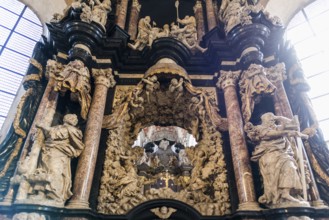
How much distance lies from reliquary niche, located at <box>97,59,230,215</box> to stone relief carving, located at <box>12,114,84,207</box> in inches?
28.9

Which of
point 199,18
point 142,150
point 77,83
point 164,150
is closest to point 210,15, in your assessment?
point 199,18

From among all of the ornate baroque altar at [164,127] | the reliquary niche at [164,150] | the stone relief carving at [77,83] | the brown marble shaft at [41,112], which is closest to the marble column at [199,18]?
the ornate baroque altar at [164,127]

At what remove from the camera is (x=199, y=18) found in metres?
7.31

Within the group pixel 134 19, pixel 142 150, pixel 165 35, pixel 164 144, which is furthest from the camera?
pixel 134 19

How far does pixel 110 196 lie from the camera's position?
4441 millimetres

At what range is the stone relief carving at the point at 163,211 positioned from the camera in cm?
428

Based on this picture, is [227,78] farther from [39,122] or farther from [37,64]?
[37,64]

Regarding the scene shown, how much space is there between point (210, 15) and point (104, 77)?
343 cm

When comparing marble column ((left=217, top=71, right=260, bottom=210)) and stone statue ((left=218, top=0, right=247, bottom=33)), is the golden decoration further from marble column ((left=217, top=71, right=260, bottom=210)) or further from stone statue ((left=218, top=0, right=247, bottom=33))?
stone statue ((left=218, top=0, right=247, bottom=33))

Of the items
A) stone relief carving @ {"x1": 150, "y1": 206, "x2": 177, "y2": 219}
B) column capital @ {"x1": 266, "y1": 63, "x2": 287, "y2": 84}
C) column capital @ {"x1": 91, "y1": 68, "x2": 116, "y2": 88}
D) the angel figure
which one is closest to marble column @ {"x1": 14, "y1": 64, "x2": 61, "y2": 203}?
column capital @ {"x1": 91, "y1": 68, "x2": 116, "y2": 88}

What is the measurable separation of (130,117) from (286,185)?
10.3ft

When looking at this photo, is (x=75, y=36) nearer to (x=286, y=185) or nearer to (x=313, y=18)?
(x=286, y=185)

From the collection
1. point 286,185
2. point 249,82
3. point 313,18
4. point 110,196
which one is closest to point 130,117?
point 110,196

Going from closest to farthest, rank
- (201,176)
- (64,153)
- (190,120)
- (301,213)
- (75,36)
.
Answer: (301,213) < (64,153) < (201,176) < (75,36) < (190,120)
